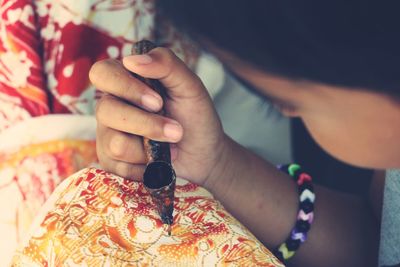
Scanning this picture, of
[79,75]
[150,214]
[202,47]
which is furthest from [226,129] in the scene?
[202,47]

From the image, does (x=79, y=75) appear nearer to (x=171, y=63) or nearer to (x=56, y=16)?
(x=56, y=16)

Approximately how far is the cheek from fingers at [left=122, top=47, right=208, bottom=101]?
0.21 m

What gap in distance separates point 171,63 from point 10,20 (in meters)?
0.27

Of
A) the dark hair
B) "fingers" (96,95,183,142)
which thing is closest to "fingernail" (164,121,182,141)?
"fingers" (96,95,183,142)

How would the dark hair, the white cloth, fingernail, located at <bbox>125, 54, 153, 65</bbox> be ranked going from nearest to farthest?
the dark hair, fingernail, located at <bbox>125, 54, 153, 65</bbox>, the white cloth

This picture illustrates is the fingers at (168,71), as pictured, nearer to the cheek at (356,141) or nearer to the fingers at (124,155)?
the fingers at (124,155)

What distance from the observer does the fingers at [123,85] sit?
722 millimetres

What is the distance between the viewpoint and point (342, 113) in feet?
1.76

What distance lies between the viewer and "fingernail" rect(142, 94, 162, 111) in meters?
0.72

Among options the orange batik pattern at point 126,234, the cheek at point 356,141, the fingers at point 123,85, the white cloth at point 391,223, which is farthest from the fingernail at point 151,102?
the white cloth at point 391,223

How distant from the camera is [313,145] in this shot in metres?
1.11

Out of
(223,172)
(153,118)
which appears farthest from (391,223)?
(153,118)

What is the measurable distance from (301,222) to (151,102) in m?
0.31

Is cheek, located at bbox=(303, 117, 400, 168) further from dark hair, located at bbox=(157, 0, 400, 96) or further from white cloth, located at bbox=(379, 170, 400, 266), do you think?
white cloth, located at bbox=(379, 170, 400, 266)
